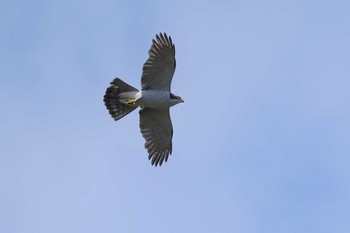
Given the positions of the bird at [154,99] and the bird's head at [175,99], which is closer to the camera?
the bird at [154,99]

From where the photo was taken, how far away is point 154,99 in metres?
44.6

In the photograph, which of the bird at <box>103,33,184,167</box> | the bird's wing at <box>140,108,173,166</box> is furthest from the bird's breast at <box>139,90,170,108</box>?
the bird's wing at <box>140,108,173,166</box>

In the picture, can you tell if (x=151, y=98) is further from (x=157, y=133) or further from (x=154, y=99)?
(x=157, y=133)

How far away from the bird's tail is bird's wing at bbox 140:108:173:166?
24.0 inches

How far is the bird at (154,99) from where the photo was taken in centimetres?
4381

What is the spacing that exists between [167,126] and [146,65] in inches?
122

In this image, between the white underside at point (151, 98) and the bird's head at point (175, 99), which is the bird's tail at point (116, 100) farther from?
the bird's head at point (175, 99)

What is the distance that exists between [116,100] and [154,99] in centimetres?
163

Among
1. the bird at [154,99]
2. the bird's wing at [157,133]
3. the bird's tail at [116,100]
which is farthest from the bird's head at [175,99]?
the bird's tail at [116,100]

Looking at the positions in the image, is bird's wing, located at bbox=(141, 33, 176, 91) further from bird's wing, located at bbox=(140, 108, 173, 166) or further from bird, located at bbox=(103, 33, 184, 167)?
bird's wing, located at bbox=(140, 108, 173, 166)

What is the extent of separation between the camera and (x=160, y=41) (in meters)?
43.7

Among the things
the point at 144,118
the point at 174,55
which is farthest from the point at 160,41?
the point at 144,118

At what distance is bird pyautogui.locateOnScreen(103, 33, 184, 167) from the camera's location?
43812 millimetres

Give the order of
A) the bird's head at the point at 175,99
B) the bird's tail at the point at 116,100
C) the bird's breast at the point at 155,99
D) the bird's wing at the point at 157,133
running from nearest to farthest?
the bird's breast at the point at 155,99 < the bird's head at the point at 175,99 < the bird's tail at the point at 116,100 < the bird's wing at the point at 157,133
